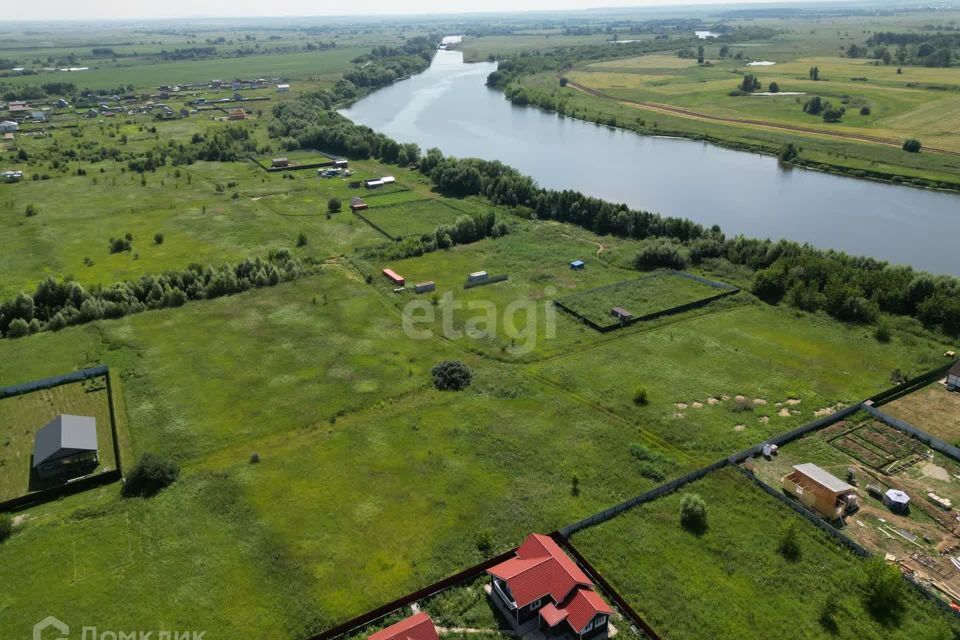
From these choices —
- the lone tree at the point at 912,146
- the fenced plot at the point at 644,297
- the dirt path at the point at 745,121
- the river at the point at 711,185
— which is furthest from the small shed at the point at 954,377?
the dirt path at the point at 745,121

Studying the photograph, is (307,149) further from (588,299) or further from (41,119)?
(588,299)

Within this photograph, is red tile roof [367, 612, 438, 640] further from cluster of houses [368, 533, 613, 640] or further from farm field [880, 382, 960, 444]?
farm field [880, 382, 960, 444]

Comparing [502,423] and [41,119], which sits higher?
[41,119]

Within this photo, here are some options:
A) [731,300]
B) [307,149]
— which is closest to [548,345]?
[731,300]

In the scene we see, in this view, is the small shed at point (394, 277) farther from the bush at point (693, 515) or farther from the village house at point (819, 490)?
the village house at point (819, 490)

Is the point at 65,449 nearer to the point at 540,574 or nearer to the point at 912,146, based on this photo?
the point at 540,574

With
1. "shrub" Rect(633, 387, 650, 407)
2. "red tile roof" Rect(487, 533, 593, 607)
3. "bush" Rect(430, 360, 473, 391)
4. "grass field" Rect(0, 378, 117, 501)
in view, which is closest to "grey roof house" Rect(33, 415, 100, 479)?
"grass field" Rect(0, 378, 117, 501)

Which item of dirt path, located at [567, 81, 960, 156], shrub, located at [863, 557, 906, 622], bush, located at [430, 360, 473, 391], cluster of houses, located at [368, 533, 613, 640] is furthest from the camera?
dirt path, located at [567, 81, 960, 156]
